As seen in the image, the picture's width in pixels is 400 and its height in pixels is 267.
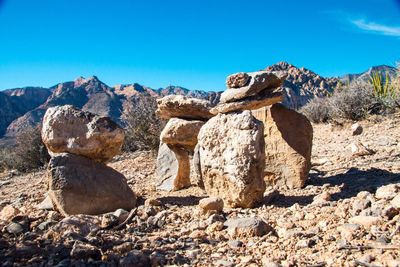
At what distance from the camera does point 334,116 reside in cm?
1356

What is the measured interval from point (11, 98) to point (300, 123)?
169ft

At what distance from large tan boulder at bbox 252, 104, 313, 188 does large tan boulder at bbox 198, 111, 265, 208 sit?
1216mm

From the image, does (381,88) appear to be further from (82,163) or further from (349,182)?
(82,163)

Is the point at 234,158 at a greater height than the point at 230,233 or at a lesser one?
greater

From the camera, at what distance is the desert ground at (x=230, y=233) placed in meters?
3.78

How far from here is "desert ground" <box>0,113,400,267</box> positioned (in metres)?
3.78

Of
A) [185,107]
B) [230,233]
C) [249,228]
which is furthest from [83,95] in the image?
[249,228]

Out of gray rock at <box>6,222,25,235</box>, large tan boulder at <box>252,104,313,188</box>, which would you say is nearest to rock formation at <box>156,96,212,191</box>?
large tan boulder at <box>252,104,313,188</box>

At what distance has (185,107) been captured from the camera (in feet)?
26.2

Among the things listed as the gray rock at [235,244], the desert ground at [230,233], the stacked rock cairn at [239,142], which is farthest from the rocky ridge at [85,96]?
the gray rock at [235,244]

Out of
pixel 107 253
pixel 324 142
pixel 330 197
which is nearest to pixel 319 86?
pixel 324 142

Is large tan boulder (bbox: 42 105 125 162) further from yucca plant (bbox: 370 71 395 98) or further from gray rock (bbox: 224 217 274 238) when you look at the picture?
yucca plant (bbox: 370 71 395 98)

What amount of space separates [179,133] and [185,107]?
0.51 metres

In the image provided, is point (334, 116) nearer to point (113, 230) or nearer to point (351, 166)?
point (351, 166)
